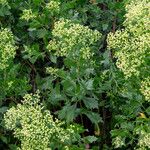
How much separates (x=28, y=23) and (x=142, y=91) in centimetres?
192

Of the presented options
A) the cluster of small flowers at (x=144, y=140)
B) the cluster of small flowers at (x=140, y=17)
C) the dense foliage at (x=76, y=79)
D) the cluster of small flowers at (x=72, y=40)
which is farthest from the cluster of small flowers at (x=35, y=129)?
the cluster of small flowers at (x=140, y=17)

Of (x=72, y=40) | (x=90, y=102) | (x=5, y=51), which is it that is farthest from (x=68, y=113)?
(x=5, y=51)

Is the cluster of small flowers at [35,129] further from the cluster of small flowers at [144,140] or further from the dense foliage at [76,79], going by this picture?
the cluster of small flowers at [144,140]

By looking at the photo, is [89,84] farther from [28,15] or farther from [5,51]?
[28,15]

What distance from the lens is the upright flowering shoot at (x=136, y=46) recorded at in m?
3.77

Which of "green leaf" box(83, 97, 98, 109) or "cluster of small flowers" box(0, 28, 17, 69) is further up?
"cluster of small flowers" box(0, 28, 17, 69)

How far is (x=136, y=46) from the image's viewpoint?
3.82m

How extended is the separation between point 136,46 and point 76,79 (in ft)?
2.14

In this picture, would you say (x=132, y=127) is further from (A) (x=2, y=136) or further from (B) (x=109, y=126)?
(A) (x=2, y=136)

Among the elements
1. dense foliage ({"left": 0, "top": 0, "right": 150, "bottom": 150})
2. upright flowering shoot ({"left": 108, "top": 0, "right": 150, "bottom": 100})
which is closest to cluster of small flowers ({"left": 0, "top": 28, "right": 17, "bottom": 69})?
dense foliage ({"left": 0, "top": 0, "right": 150, "bottom": 150})

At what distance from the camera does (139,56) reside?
3.83 m

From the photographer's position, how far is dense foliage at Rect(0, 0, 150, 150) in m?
3.77

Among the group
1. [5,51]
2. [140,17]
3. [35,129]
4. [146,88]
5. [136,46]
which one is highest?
[140,17]

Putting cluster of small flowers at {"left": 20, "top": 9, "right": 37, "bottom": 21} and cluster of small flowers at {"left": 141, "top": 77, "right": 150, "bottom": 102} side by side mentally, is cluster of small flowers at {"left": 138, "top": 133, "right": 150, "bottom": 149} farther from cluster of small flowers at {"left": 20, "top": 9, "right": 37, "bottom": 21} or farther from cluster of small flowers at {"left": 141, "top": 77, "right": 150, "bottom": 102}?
cluster of small flowers at {"left": 20, "top": 9, "right": 37, "bottom": 21}
